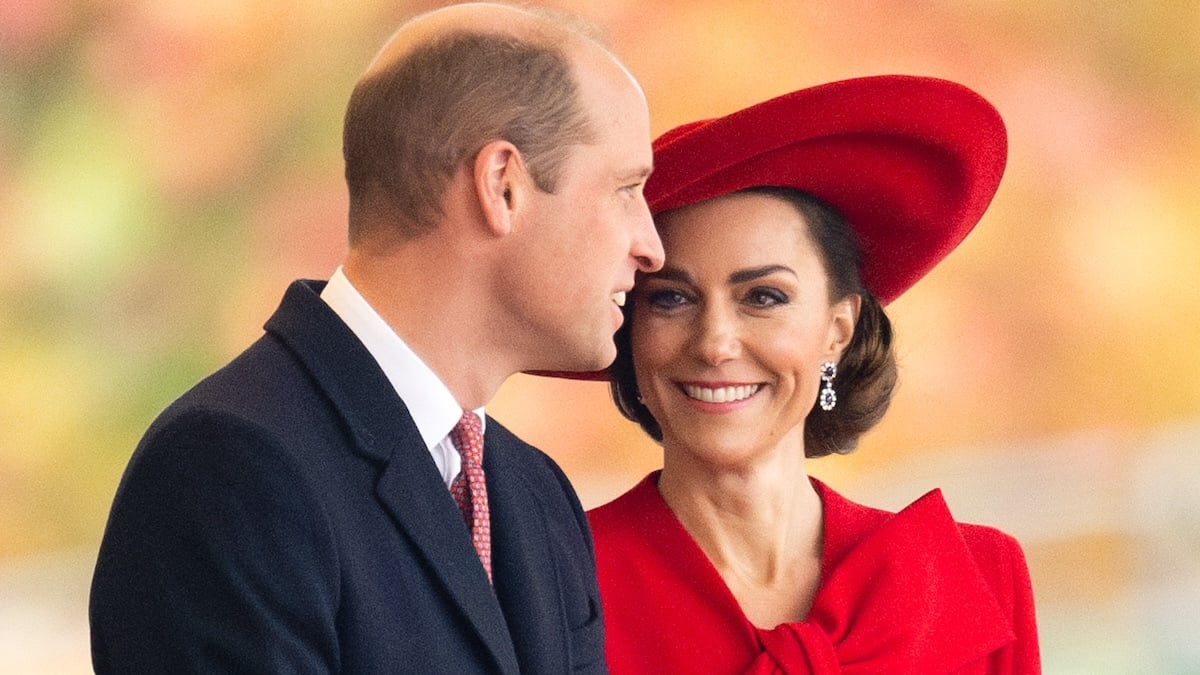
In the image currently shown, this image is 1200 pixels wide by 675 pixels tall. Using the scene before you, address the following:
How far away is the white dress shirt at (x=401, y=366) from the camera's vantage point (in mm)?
1542

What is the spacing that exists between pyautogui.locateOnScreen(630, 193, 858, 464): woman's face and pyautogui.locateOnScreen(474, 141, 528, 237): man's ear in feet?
1.54

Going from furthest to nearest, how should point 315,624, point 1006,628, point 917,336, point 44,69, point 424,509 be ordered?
point 917,336
point 44,69
point 1006,628
point 424,509
point 315,624

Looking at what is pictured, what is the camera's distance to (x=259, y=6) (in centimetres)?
322

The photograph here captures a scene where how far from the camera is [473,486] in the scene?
5.32 feet

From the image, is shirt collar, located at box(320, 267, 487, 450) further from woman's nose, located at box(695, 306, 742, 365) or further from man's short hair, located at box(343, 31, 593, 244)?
woman's nose, located at box(695, 306, 742, 365)

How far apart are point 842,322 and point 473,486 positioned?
26.4 inches

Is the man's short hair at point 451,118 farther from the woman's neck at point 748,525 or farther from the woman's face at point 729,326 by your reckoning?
the woman's neck at point 748,525

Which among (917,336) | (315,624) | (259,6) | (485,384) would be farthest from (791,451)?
(259,6)

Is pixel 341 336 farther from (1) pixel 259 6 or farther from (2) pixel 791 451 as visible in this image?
(1) pixel 259 6

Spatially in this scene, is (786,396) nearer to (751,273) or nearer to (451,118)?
(751,273)

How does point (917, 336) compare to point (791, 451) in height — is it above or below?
above

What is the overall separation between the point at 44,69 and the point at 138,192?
0.27 metres

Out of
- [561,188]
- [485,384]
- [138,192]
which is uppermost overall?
[138,192]

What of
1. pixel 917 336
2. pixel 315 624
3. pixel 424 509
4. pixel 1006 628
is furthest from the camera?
pixel 917 336
